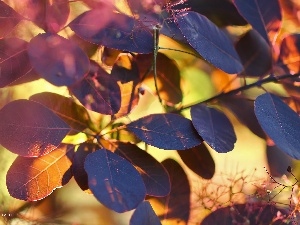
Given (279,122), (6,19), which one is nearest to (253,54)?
(279,122)

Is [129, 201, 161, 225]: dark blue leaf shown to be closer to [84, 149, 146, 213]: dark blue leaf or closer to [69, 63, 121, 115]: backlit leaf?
[84, 149, 146, 213]: dark blue leaf

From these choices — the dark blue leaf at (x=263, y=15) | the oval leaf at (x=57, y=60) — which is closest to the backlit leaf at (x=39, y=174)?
the oval leaf at (x=57, y=60)

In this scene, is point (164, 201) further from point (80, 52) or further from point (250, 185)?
point (80, 52)

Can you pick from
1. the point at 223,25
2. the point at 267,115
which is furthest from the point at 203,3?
the point at 267,115

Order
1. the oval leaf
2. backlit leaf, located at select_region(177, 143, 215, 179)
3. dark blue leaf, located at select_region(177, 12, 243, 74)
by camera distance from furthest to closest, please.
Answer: backlit leaf, located at select_region(177, 143, 215, 179) < dark blue leaf, located at select_region(177, 12, 243, 74) < the oval leaf

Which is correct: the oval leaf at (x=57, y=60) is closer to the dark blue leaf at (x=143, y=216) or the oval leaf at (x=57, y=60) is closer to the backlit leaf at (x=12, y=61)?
the backlit leaf at (x=12, y=61)

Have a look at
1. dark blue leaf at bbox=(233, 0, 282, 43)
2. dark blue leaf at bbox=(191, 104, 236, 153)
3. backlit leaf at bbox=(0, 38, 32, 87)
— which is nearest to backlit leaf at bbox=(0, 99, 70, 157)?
backlit leaf at bbox=(0, 38, 32, 87)
